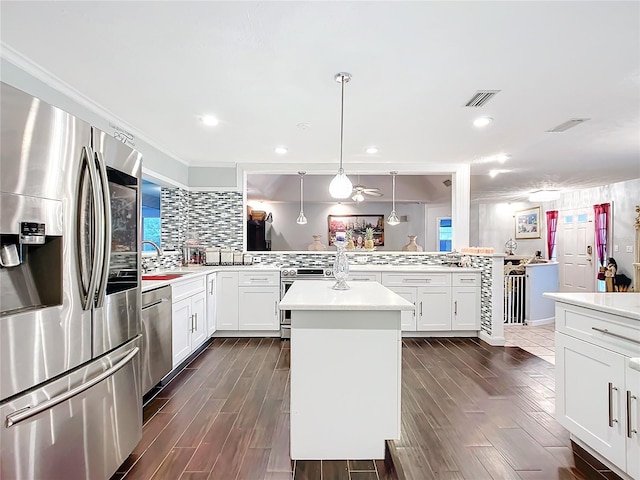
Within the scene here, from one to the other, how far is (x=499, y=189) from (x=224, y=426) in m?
7.41

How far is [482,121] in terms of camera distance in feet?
10.4

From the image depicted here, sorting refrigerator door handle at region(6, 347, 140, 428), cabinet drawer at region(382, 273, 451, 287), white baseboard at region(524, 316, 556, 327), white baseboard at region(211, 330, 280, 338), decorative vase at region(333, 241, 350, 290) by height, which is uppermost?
decorative vase at region(333, 241, 350, 290)

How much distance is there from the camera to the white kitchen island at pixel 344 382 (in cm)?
188

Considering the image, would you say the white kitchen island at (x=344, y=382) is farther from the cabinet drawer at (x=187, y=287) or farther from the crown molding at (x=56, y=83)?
the crown molding at (x=56, y=83)

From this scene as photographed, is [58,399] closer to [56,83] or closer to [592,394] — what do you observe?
[56,83]

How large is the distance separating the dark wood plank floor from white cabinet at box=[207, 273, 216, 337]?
21.0 inches

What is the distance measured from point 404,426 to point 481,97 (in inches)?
96.8

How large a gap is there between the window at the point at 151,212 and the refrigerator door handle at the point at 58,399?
2556mm

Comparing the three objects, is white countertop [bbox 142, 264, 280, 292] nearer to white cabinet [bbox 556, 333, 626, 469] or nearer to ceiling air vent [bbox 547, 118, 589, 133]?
white cabinet [bbox 556, 333, 626, 469]

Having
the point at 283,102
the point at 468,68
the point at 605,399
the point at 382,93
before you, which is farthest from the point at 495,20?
the point at 605,399

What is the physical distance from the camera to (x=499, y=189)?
7.60 m

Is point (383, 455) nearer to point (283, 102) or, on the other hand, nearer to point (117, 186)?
point (117, 186)

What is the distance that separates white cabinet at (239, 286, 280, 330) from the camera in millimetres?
4309

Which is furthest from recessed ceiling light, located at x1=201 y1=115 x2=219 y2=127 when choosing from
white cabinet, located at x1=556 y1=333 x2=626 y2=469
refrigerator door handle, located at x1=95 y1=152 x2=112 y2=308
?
white cabinet, located at x1=556 y1=333 x2=626 y2=469
